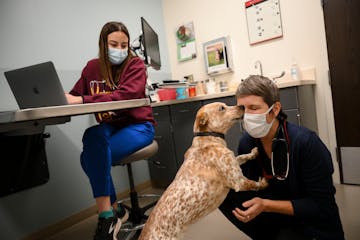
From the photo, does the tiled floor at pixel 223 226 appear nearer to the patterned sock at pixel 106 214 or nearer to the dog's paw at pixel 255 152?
the patterned sock at pixel 106 214

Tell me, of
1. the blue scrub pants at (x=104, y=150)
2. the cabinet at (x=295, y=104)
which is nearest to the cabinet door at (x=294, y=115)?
the cabinet at (x=295, y=104)

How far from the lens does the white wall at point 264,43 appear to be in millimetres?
2527

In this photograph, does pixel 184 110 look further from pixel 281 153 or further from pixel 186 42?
pixel 281 153

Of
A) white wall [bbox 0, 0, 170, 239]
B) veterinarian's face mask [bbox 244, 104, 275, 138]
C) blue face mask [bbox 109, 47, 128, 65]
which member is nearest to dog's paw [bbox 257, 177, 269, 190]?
veterinarian's face mask [bbox 244, 104, 275, 138]

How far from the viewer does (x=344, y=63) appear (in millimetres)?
2281

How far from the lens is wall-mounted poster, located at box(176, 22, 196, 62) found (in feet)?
11.2

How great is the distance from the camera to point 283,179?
1272 millimetres

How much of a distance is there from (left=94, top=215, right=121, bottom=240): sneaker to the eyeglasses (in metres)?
0.88

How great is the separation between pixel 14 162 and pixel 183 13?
2.52 metres

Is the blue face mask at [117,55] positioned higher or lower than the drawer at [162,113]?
higher

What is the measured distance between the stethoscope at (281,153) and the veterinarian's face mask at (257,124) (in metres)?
0.06

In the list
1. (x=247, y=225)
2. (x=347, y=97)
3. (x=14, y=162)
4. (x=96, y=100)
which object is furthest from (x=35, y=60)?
(x=347, y=97)

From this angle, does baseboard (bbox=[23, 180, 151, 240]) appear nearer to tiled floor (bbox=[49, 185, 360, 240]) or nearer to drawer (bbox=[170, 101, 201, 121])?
tiled floor (bbox=[49, 185, 360, 240])

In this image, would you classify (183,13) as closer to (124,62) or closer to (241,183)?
(124,62)
